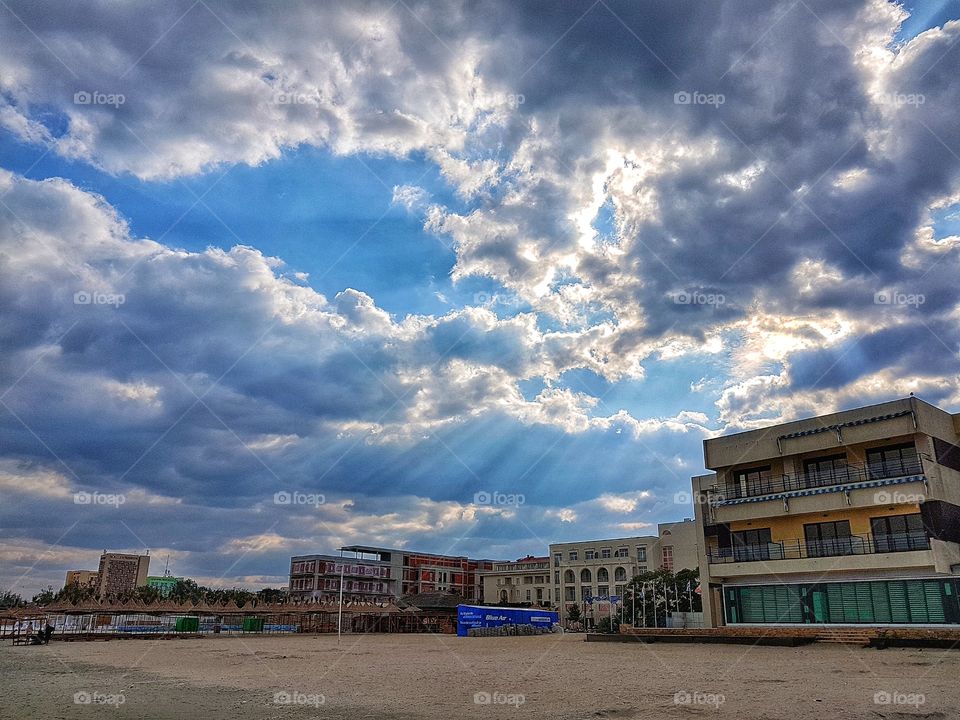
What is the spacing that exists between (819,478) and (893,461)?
14.5ft

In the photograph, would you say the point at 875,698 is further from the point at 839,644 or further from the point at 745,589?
the point at 745,589

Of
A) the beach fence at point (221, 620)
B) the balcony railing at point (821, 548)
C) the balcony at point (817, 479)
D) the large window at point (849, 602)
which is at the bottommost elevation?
the beach fence at point (221, 620)

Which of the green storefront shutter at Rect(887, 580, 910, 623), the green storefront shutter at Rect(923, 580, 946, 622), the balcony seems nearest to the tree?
the balcony

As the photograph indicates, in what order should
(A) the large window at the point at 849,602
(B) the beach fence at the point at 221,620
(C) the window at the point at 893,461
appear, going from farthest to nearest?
(B) the beach fence at the point at 221,620, (C) the window at the point at 893,461, (A) the large window at the point at 849,602

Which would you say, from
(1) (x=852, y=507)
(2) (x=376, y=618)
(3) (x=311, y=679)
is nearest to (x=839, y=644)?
(1) (x=852, y=507)

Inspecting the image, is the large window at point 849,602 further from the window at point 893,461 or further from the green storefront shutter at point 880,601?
the window at point 893,461

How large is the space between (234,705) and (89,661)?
2219cm

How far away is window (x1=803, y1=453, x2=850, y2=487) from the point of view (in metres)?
38.5

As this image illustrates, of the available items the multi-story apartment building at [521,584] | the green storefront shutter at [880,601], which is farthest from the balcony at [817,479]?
the multi-story apartment building at [521,584]

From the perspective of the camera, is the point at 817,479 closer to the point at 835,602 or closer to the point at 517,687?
the point at 835,602

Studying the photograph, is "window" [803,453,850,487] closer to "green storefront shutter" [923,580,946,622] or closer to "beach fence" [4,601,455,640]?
"green storefront shutter" [923,580,946,622]

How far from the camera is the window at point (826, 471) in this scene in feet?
126

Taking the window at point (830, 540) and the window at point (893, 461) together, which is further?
the window at point (830, 540)

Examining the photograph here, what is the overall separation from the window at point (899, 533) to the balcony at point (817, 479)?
223 cm
